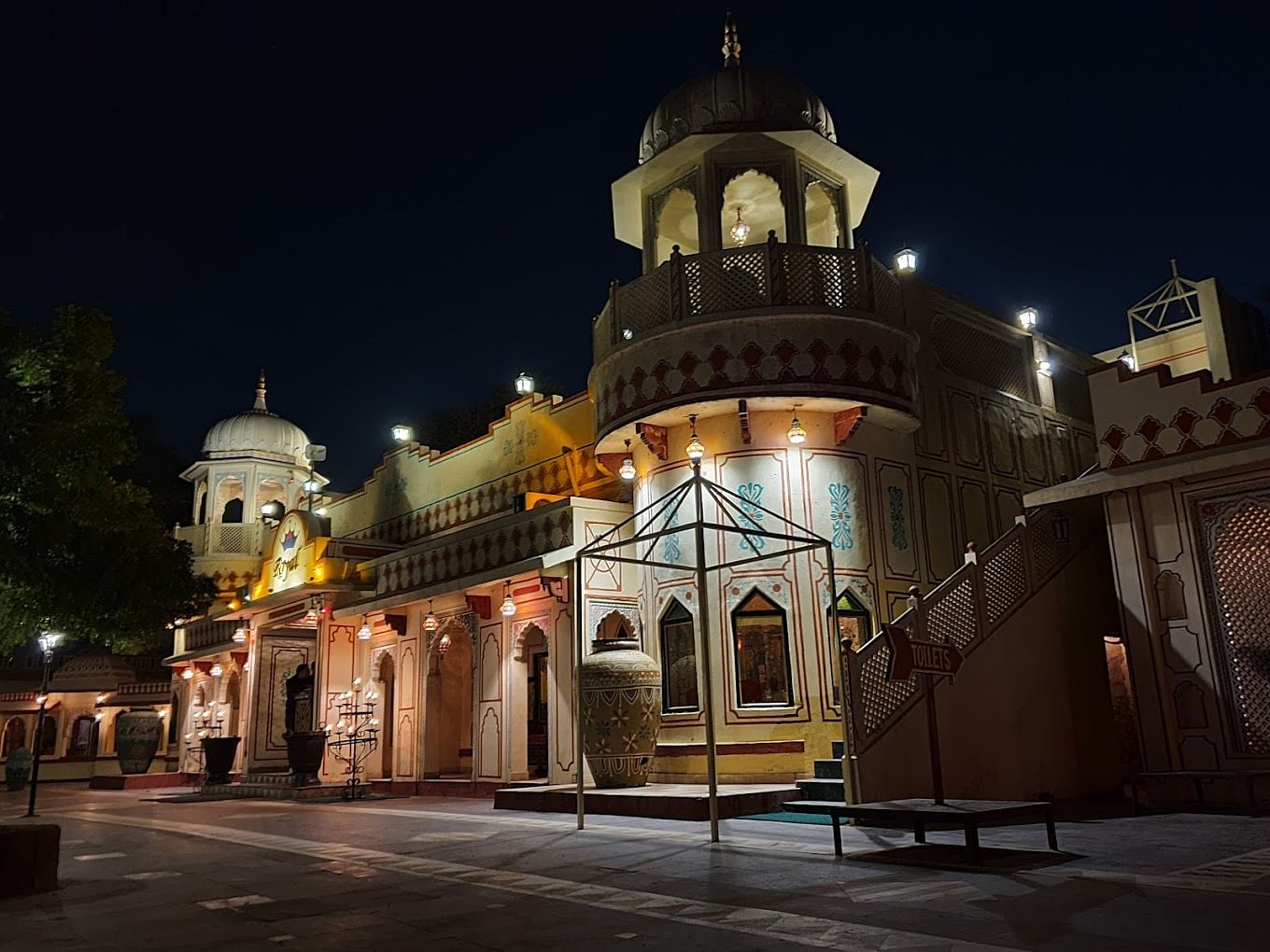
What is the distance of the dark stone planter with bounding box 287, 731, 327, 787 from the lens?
19.7 meters

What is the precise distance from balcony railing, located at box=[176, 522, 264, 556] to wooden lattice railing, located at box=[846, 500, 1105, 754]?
21.6 meters

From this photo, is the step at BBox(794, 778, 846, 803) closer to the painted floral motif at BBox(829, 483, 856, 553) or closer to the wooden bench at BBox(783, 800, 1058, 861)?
the wooden bench at BBox(783, 800, 1058, 861)

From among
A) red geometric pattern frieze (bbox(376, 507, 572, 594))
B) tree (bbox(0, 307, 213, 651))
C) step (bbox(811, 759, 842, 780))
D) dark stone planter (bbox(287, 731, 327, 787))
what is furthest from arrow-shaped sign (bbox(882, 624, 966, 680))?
dark stone planter (bbox(287, 731, 327, 787))

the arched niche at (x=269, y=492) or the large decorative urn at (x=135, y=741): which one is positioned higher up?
the arched niche at (x=269, y=492)

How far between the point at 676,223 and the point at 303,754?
12253 millimetres

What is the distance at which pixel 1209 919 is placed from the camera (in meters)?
4.99

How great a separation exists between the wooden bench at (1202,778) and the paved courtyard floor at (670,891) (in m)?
0.77

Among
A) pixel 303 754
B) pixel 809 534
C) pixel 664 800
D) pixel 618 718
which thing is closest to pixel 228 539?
pixel 303 754

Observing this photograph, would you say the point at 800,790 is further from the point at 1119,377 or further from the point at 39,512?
the point at 39,512

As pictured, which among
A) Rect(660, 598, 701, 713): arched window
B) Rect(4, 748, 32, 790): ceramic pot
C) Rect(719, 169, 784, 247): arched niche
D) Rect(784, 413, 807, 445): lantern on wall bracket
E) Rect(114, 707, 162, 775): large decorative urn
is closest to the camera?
Rect(784, 413, 807, 445): lantern on wall bracket

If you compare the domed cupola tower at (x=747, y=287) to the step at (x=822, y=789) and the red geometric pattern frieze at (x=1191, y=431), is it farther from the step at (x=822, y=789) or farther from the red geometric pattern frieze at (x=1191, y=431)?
the step at (x=822, y=789)

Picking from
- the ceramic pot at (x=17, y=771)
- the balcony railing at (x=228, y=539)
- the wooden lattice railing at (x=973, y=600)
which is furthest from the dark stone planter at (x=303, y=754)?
the ceramic pot at (x=17, y=771)

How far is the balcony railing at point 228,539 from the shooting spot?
29.1 metres

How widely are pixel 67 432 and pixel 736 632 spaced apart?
8616 mm
